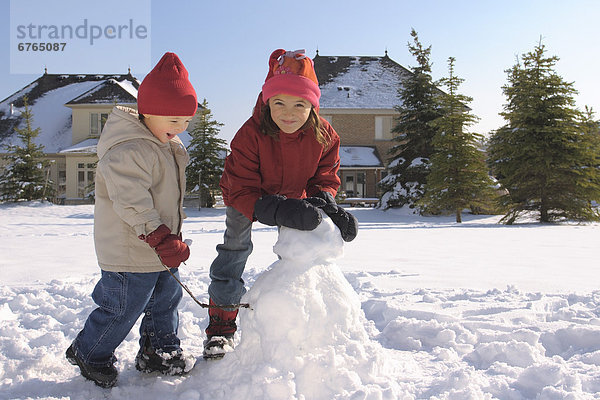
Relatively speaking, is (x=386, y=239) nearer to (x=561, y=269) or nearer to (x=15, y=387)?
(x=561, y=269)

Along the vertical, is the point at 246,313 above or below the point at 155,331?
above

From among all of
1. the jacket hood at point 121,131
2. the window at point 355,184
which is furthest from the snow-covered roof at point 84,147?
the jacket hood at point 121,131

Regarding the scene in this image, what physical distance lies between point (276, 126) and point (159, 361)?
137cm

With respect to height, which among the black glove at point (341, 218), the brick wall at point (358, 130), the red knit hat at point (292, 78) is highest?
the brick wall at point (358, 130)

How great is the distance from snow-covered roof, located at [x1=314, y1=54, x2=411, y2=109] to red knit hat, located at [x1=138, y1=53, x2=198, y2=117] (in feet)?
79.6

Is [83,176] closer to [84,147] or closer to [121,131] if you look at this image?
[84,147]

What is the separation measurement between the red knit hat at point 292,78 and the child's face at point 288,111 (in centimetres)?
3

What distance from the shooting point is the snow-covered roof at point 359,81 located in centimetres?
2759

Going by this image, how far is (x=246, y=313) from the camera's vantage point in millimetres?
2211

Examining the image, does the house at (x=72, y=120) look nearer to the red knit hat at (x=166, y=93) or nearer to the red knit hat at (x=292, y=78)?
the red knit hat at (x=166, y=93)

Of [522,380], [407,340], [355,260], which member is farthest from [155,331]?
[355,260]

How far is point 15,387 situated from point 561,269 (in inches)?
197

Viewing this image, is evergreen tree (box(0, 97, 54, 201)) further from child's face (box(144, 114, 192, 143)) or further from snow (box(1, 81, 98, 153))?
child's face (box(144, 114, 192, 143))

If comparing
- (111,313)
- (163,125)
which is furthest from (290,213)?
(111,313)
